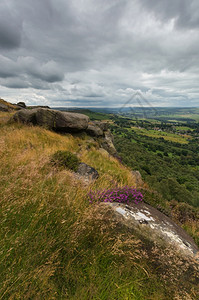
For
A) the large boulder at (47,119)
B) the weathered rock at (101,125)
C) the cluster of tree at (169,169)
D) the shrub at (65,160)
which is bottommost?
the cluster of tree at (169,169)

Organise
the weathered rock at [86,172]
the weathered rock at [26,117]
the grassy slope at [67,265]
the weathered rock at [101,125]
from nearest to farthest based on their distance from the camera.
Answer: the grassy slope at [67,265] → the weathered rock at [86,172] → the weathered rock at [26,117] → the weathered rock at [101,125]

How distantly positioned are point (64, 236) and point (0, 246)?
991 mm

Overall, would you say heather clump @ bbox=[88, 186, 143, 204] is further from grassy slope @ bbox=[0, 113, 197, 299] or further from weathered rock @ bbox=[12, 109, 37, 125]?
weathered rock @ bbox=[12, 109, 37, 125]

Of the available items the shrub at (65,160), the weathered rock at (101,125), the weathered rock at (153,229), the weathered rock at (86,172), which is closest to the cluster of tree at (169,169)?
the weathered rock at (101,125)

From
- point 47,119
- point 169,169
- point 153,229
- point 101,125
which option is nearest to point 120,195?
point 153,229

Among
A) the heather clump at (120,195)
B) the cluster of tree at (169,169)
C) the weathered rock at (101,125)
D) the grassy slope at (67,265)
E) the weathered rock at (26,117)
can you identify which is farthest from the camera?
the cluster of tree at (169,169)

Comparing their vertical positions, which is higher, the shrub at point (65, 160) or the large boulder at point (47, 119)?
the large boulder at point (47, 119)

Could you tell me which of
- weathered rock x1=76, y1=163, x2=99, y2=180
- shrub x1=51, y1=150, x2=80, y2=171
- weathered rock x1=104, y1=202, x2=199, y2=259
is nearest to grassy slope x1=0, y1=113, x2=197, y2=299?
weathered rock x1=104, y1=202, x2=199, y2=259

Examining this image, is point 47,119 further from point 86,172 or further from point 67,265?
point 67,265

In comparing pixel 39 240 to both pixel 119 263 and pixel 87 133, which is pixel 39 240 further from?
pixel 87 133

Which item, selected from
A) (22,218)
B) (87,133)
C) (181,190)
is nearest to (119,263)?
(22,218)

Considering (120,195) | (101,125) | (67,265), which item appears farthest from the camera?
(101,125)

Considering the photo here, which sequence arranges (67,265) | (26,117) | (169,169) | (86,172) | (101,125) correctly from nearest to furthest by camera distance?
(67,265) → (86,172) → (26,117) → (101,125) → (169,169)

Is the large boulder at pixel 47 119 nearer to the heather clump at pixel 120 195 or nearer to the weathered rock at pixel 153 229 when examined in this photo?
the heather clump at pixel 120 195
